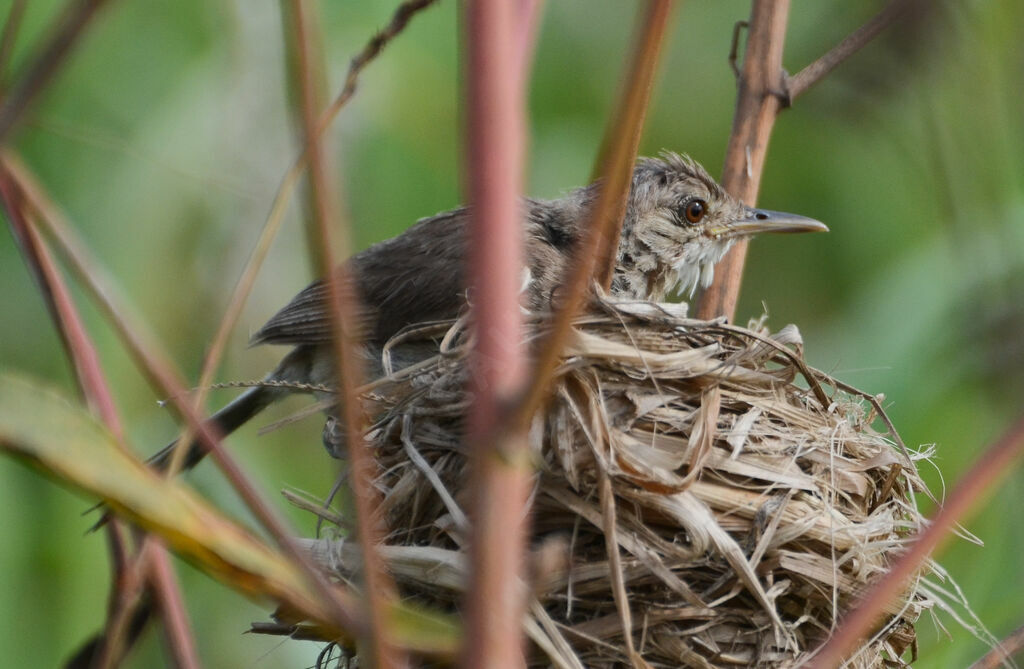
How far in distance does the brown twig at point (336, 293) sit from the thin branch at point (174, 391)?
55mm

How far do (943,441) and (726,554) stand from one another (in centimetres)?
322

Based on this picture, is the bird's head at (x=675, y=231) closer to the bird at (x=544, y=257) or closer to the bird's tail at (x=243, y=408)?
the bird at (x=544, y=257)

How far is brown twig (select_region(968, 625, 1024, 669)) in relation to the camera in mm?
2299

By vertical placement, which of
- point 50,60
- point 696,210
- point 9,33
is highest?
point 9,33

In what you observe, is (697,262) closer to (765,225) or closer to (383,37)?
Result: (765,225)

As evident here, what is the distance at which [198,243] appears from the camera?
6250mm

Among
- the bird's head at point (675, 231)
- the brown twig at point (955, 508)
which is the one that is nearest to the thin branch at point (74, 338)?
the brown twig at point (955, 508)

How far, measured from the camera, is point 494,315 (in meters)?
1.20

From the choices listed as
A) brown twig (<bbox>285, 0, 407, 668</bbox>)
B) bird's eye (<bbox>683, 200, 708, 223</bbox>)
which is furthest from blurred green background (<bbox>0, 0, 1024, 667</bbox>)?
brown twig (<bbox>285, 0, 407, 668</bbox>)

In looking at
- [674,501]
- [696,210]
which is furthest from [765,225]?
[674,501]

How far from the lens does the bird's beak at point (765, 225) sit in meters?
4.26

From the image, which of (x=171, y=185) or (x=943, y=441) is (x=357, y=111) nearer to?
(x=171, y=185)

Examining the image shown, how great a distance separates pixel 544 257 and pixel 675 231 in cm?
68

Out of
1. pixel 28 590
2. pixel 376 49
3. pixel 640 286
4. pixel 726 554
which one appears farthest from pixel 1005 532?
pixel 28 590
